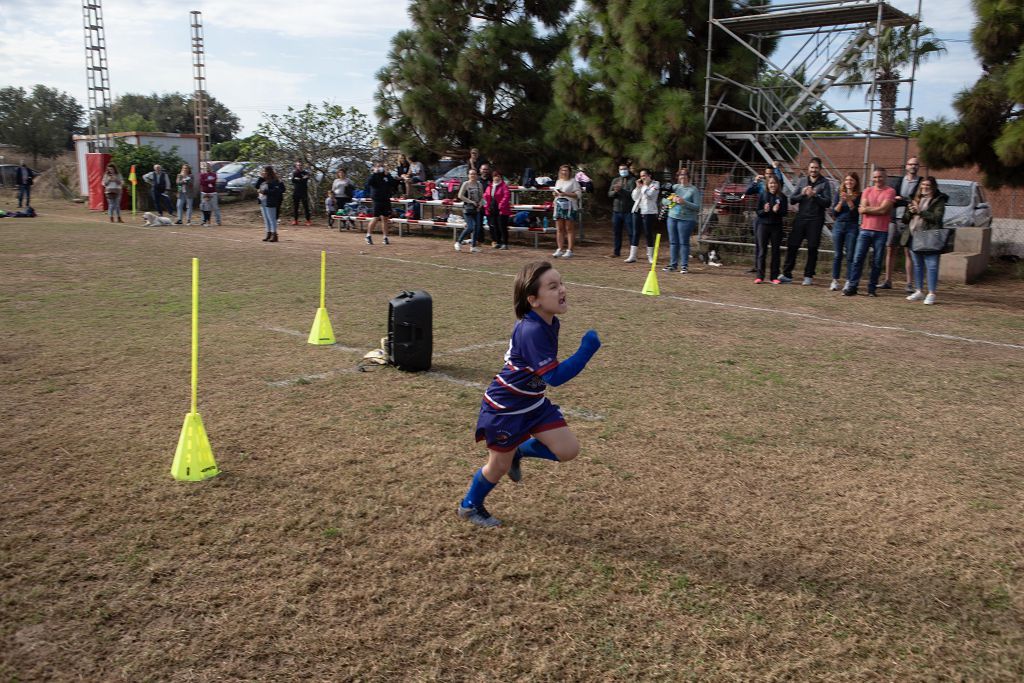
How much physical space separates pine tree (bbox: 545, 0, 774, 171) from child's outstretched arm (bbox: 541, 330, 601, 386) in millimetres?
15289

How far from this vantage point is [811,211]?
13.5 m

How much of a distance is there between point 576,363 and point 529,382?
0.28m

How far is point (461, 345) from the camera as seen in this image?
27.7 feet

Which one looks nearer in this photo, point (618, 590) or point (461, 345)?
point (618, 590)

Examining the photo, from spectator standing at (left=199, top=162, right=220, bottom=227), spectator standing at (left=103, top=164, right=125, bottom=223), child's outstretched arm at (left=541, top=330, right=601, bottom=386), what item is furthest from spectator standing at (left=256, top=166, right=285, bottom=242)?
child's outstretched arm at (left=541, top=330, right=601, bottom=386)

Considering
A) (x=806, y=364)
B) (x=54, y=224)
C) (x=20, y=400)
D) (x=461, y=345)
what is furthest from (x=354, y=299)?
(x=54, y=224)

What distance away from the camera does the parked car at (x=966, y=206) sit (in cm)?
1966

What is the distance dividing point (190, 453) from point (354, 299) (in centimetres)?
649

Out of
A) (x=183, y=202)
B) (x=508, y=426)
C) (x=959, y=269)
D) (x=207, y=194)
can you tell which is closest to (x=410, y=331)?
(x=508, y=426)

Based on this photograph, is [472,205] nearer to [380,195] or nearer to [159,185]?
[380,195]

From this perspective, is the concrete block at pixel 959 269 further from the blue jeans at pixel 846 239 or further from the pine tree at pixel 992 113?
the blue jeans at pixel 846 239

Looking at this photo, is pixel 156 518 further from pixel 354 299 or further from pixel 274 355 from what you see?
pixel 354 299

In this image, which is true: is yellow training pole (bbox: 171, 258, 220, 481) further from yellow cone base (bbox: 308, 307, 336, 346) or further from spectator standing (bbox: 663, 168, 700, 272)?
spectator standing (bbox: 663, 168, 700, 272)

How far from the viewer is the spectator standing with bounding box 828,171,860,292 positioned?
12.6 meters
